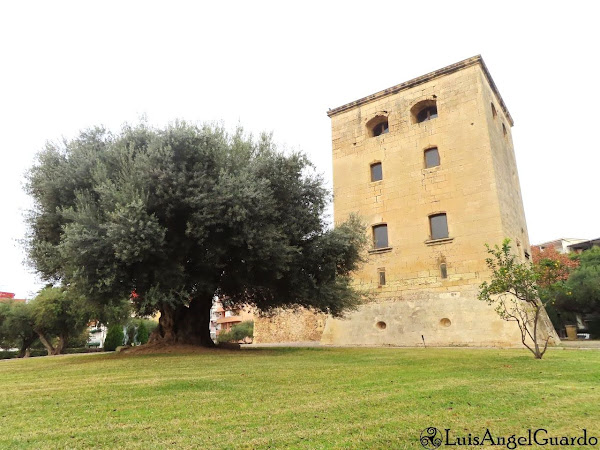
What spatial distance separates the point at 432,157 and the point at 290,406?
1810 centimetres

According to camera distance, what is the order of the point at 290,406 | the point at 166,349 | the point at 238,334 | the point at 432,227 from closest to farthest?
the point at 290,406, the point at 166,349, the point at 432,227, the point at 238,334

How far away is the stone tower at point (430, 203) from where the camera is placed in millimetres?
18062

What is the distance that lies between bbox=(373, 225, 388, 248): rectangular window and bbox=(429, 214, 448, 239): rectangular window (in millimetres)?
2389

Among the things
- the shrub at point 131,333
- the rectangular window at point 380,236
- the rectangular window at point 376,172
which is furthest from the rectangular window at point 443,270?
the shrub at point 131,333

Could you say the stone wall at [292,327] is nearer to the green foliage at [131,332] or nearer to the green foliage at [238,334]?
the green foliage at [131,332]

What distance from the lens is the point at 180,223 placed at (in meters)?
12.0

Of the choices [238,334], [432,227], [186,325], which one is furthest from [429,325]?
[238,334]

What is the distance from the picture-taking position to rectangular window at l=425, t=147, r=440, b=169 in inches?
803

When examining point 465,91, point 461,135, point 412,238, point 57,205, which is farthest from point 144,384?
point 465,91

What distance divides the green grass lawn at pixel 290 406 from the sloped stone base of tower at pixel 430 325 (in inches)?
368

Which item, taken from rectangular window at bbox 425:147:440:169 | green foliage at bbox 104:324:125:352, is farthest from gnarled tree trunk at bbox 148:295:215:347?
green foliage at bbox 104:324:125:352

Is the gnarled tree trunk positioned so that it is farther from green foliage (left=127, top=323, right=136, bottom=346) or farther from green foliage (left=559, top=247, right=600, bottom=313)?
green foliage (left=127, top=323, right=136, bottom=346)

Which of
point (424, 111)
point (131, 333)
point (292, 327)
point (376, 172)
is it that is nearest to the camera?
point (376, 172)

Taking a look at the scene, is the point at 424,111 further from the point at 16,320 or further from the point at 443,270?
the point at 16,320
